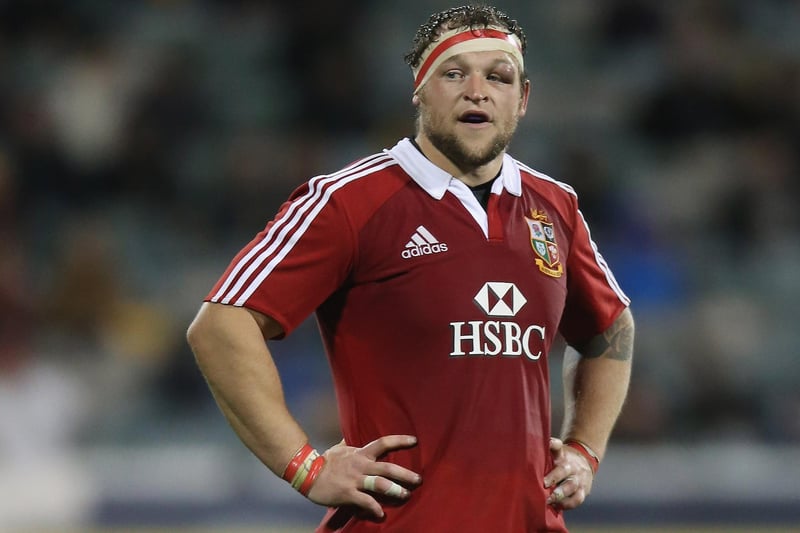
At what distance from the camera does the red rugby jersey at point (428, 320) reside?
3.41 m

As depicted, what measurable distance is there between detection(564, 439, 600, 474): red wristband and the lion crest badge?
54 cm

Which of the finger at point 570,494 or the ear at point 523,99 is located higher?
the ear at point 523,99

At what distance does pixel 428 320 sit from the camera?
3.42 m

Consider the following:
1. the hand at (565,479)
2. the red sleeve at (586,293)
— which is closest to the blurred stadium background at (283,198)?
the red sleeve at (586,293)

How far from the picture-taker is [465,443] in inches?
134

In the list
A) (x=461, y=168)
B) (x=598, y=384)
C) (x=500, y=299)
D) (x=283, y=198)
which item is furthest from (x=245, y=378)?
(x=283, y=198)

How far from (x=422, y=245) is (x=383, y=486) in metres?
0.61

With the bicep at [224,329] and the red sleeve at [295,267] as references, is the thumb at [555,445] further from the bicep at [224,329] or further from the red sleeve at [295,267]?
the bicep at [224,329]

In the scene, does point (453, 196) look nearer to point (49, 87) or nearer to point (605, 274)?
point (605, 274)

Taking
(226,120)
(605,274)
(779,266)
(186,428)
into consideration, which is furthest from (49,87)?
(605,274)

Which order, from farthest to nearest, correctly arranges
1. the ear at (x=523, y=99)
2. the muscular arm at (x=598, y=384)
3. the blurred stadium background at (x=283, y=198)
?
1. the blurred stadium background at (x=283, y=198)
2. the muscular arm at (x=598, y=384)
3. the ear at (x=523, y=99)

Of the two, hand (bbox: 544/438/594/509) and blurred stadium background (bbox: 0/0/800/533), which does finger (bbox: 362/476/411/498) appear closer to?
hand (bbox: 544/438/594/509)

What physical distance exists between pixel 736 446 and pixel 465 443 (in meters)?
3.97

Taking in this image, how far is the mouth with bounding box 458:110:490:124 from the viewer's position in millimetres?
3576
